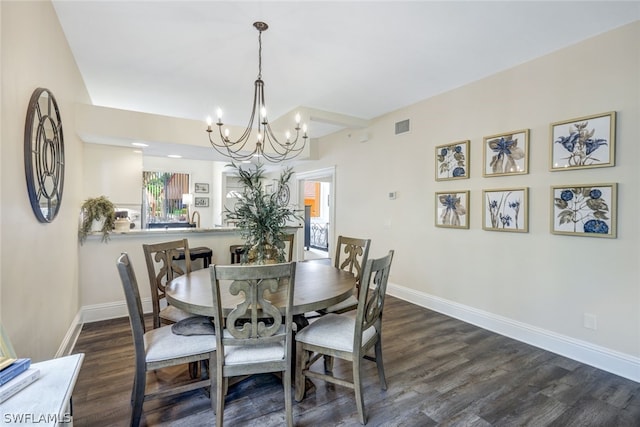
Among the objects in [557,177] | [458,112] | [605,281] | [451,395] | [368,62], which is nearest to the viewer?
[451,395]

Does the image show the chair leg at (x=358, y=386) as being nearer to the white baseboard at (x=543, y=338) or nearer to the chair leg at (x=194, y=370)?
the chair leg at (x=194, y=370)

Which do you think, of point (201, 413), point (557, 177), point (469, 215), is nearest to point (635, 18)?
point (557, 177)

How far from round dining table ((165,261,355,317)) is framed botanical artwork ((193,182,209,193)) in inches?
288

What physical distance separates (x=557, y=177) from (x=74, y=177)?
15.5 feet

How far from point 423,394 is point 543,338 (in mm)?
1564

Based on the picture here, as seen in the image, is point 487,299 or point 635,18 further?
point 487,299

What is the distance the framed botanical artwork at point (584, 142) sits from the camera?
245cm

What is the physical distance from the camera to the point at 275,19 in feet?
7.68

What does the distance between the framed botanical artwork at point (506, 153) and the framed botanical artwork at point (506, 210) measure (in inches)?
8.1

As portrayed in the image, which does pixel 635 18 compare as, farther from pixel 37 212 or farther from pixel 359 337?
pixel 37 212

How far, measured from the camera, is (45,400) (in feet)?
3.36

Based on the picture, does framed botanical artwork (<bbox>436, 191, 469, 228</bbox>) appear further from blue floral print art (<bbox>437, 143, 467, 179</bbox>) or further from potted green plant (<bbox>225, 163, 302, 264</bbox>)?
potted green plant (<bbox>225, 163, 302, 264</bbox>)

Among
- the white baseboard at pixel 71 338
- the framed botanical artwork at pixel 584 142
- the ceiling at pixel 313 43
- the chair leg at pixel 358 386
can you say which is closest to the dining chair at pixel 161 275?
the white baseboard at pixel 71 338

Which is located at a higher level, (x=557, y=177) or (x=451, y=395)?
(x=557, y=177)
